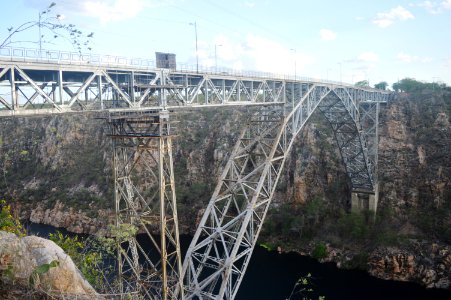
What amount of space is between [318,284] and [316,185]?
33.3ft

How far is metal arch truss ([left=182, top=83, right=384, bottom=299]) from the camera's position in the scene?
14.4 meters

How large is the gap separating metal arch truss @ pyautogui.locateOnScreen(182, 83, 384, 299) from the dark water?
4.89ft

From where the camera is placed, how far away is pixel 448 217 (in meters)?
26.9

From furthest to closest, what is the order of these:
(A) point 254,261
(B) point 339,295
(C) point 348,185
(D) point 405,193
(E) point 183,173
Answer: (E) point 183,173 → (C) point 348,185 → (D) point 405,193 → (A) point 254,261 → (B) point 339,295

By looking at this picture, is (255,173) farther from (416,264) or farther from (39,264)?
(416,264)

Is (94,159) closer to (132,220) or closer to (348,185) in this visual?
(348,185)

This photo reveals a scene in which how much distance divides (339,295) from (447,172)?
1403 cm

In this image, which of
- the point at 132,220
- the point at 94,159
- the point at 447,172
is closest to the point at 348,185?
the point at 447,172

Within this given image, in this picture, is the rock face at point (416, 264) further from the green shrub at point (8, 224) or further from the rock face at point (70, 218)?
the green shrub at point (8, 224)

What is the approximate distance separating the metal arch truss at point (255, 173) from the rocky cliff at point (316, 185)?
104 inches

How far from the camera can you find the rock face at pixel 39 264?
609 cm

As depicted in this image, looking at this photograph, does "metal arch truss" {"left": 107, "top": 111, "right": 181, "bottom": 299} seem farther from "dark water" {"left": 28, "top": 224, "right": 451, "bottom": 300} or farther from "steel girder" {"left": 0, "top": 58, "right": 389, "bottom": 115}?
"dark water" {"left": 28, "top": 224, "right": 451, "bottom": 300}

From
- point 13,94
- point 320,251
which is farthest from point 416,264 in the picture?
point 13,94

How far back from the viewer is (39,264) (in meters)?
6.59
